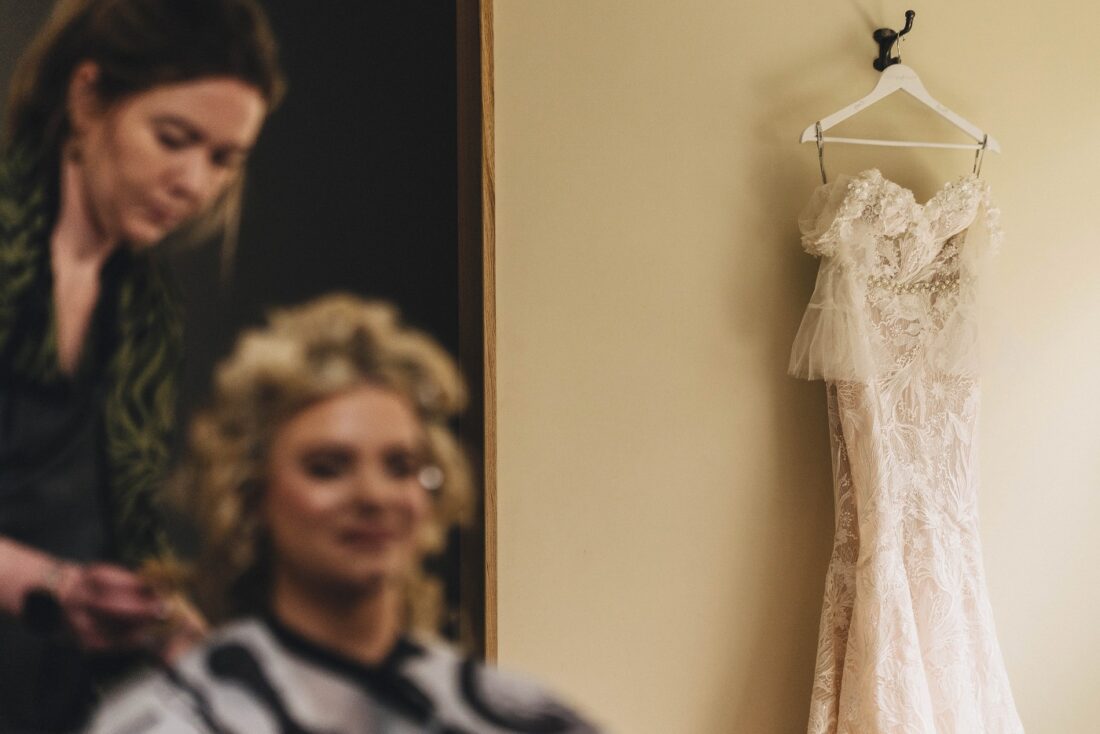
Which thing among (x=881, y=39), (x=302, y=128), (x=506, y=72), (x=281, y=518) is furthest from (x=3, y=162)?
(x=881, y=39)

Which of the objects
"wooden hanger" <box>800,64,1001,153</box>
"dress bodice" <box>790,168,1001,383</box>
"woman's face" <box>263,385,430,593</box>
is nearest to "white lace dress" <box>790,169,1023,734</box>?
"dress bodice" <box>790,168,1001,383</box>

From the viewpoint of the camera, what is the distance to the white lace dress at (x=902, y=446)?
1255 mm

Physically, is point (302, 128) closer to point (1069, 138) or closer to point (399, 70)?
point (399, 70)

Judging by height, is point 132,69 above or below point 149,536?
above

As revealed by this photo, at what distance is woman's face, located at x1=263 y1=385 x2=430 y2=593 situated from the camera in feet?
1.78

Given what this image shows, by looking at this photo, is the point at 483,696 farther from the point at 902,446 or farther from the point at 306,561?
the point at 902,446

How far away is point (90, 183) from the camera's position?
0.57 m

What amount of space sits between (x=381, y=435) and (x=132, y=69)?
0.30m

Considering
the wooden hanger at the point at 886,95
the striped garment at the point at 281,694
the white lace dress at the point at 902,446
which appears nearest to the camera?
the striped garment at the point at 281,694

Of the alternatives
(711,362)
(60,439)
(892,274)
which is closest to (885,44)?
(892,274)

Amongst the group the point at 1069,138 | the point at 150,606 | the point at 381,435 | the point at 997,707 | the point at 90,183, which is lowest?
the point at 997,707

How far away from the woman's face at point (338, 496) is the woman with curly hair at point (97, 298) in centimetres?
8

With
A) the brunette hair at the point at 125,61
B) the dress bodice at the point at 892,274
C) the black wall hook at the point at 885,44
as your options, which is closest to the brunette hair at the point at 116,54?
the brunette hair at the point at 125,61

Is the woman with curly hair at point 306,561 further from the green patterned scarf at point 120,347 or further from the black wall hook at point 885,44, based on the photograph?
the black wall hook at point 885,44
